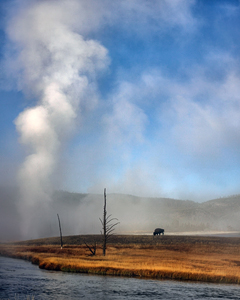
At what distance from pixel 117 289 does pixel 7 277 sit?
61.1 ft

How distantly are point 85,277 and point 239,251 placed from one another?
4558 centimetres

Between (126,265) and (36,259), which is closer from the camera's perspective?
(126,265)

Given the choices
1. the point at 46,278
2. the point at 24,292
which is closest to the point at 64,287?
the point at 24,292

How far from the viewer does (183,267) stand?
167ft

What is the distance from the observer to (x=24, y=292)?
36.3 m

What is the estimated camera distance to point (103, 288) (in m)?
38.4

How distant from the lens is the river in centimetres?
3447

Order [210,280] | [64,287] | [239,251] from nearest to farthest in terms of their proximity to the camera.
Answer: [64,287] < [210,280] < [239,251]

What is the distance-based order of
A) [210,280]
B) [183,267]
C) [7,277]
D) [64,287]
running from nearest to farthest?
[64,287] → [210,280] → [7,277] → [183,267]

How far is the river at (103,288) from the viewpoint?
113 feet

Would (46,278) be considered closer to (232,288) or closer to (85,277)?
(85,277)

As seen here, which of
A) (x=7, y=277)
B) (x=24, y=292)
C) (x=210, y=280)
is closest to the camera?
(x=24, y=292)

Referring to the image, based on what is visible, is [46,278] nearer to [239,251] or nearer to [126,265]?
[126,265]

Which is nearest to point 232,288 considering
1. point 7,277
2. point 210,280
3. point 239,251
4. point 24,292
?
point 210,280
